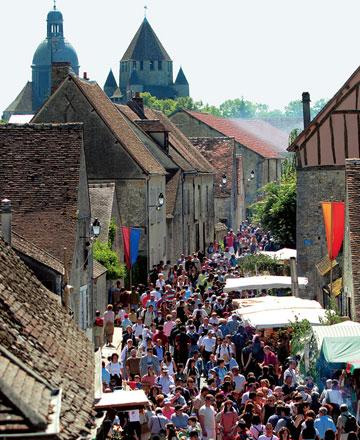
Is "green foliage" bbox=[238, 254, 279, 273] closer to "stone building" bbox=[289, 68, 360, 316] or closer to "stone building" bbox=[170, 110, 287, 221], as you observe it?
"stone building" bbox=[289, 68, 360, 316]

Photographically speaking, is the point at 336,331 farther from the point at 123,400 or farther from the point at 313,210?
the point at 313,210

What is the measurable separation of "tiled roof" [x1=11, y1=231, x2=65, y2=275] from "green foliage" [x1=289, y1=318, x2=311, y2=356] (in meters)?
4.40

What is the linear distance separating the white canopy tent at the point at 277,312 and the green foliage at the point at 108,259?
7.83 metres

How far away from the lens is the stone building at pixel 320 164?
44.9 m

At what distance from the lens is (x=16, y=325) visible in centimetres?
1277

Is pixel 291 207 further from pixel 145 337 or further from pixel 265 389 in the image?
pixel 265 389

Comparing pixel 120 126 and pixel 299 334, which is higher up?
pixel 120 126

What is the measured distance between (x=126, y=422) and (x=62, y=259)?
10.6m

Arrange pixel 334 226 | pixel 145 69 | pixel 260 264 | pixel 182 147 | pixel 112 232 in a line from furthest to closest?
pixel 145 69
pixel 182 147
pixel 260 264
pixel 112 232
pixel 334 226

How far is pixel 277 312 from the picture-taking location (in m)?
30.0

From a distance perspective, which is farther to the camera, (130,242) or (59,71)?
(59,71)

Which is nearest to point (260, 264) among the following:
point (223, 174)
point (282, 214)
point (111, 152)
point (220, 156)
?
point (111, 152)

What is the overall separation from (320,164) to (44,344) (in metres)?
33.4

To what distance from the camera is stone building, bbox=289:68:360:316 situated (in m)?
44.9
